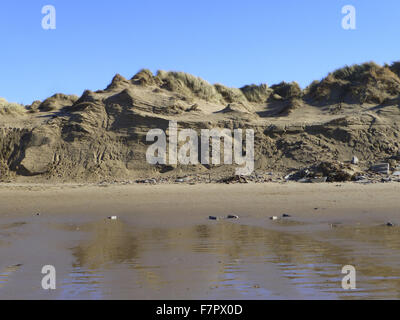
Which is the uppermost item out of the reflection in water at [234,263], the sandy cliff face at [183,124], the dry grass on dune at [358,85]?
the dry grass on dune at [358,85]

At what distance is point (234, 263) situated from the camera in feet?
16.4

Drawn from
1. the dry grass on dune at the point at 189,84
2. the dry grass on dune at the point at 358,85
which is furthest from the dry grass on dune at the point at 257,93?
the dry grass on dune at the point at 358,85

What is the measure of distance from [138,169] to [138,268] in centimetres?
1346

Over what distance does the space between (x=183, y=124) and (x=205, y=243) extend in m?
13.6

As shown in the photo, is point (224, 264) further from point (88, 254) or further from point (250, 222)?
point (250, 222)

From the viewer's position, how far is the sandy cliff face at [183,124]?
1811 centimetres

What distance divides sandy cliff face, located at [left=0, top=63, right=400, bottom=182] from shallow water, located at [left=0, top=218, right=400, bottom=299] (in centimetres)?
932

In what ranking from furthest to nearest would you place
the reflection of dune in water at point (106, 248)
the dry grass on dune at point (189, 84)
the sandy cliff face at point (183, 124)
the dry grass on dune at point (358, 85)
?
1. the dry grass on dune at point (189, 84)
2. the dry grass on dune at point (358, 85)
3. the sandy cliff face at point (183, 124)
4. the reflection of dune in water at point (106, 248)

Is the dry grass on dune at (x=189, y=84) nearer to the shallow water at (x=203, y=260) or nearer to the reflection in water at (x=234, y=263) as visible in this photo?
the shallow water at (x=203, y=260)

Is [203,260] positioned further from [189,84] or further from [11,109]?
[11,109]

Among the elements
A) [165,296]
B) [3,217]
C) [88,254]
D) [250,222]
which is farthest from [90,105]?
[165,296]

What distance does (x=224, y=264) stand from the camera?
498cm

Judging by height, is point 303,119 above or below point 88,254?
above
